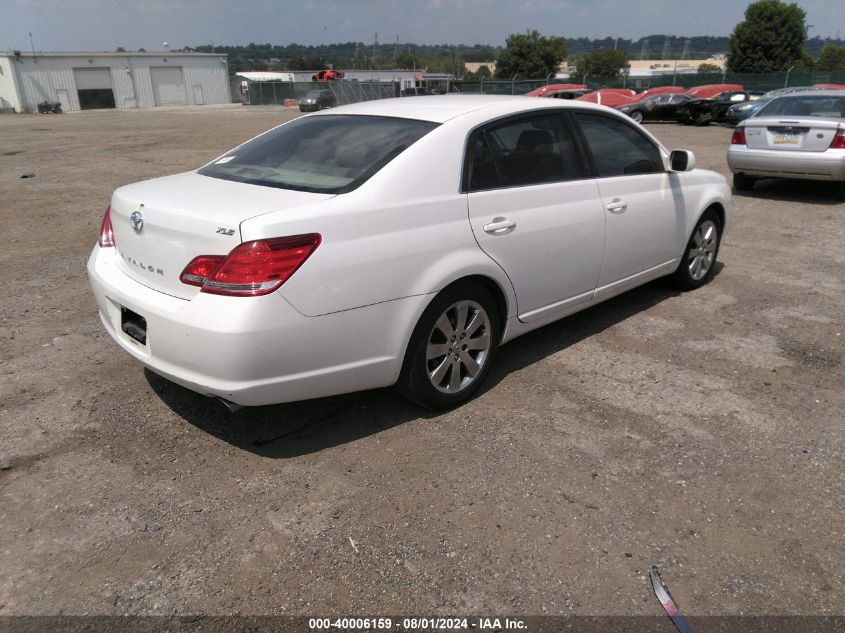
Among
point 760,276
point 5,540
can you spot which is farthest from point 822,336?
point 5,540

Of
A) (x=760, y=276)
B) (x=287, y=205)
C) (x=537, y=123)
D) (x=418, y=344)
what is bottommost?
(x=760, y=276)

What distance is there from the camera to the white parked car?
2.97m

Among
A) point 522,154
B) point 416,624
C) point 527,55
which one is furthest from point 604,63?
point 416,624

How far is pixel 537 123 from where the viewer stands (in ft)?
13.7

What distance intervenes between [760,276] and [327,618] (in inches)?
215

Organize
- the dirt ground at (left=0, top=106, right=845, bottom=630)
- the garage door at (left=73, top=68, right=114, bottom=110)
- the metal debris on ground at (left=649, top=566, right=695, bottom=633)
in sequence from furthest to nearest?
the garage door at (left=73, top=68, right=114, bottom=110), the dirt ground at (left=0, top=106, right=845, bottom=630), the metal debris on ground at (left=649, top=566, right=695, bottom=633)

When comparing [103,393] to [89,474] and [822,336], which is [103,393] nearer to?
[89,474]

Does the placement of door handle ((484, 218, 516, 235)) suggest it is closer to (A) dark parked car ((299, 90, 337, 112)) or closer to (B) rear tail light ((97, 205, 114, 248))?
(B) rear tail light ((97, 205, 114, 248))

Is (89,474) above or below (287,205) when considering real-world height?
below

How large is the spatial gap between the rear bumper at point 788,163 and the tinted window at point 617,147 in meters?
5.56

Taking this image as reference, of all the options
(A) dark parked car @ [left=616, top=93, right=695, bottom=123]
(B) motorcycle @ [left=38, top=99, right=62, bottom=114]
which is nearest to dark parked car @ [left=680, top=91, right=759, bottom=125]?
(A) dark parked car @ [left=616, top=93, right=695, bottom=123]

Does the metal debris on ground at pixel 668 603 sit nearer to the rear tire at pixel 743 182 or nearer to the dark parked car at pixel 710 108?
the rear tire at pixel 743 182

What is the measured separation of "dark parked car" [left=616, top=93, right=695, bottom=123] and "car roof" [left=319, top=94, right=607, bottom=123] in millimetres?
22469

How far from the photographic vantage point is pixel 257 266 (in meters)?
2.90
